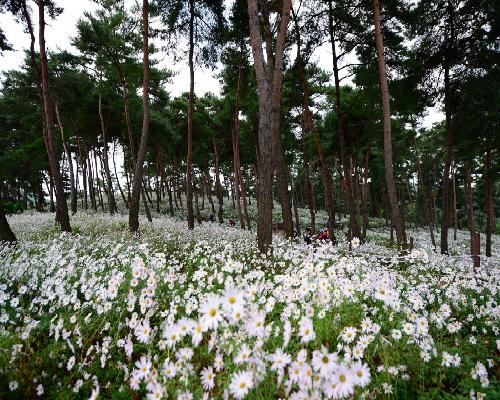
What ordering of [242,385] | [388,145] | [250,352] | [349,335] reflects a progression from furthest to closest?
1. [388,145]
2. [349,335]
3. [250,352]
4. [242,385]

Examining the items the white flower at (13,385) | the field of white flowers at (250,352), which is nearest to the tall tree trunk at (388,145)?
the field of white flowers at (250,352)

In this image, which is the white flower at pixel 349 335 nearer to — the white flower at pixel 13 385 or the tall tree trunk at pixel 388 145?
the white flower at pixel 13 385

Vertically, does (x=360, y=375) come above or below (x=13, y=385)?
above

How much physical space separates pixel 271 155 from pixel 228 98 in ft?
52.7

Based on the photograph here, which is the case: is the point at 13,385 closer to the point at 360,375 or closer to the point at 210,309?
the point at 210,309

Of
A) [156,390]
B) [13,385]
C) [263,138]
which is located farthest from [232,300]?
[263,138]

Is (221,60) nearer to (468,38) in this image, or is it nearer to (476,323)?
(468,38)

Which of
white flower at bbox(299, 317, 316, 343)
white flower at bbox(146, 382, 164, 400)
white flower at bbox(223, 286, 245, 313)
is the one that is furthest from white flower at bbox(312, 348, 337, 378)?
white flower at bbox(146, 382, 164, 400)

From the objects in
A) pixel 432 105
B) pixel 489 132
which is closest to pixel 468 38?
pixel 432 105

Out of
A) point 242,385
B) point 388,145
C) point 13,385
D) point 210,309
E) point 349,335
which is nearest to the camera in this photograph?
point 242,385

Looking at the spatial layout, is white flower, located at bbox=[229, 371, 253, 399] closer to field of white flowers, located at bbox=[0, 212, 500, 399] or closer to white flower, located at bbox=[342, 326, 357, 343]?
field of white flowers, located at bbox=[0, 212, 500, 399]

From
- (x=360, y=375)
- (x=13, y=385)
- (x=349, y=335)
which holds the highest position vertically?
(x=360, y=375)

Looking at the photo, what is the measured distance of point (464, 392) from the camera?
2.56 meters

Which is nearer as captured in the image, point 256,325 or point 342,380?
point 342,380
